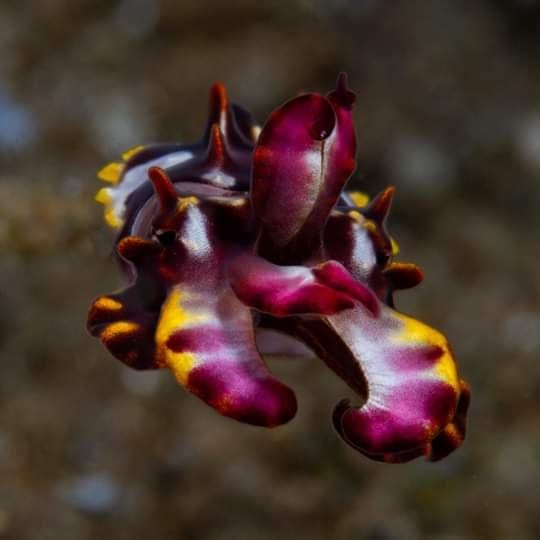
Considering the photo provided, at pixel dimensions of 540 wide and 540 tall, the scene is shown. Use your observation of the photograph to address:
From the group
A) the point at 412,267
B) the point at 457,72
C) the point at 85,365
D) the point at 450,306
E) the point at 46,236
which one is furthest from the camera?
the point at 457,72

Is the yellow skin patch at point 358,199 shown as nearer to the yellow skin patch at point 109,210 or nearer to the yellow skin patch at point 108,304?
the yellow skin patch at point 109,210

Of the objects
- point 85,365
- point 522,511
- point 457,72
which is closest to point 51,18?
point 85,365

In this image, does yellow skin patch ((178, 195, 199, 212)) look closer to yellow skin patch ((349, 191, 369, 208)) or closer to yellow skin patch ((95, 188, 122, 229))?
yellow skin patch ((95, 188, 122, 229))

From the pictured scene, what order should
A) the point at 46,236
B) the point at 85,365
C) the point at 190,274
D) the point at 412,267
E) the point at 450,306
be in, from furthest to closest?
the point at 450,306
the point at 85,365
the point at 46,236
the point at 412,267
the point at 190,274

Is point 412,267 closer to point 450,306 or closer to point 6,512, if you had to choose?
point 6,512

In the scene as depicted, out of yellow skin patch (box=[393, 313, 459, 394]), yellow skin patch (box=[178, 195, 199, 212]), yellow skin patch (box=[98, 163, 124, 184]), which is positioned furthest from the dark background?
yellow skin patch (box=[393, 313, 459, 394])

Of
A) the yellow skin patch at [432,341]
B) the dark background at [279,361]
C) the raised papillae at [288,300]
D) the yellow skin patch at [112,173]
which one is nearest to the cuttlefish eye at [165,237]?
the raised papillae at [288,300]

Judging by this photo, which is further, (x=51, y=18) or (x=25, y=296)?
(x=51, y=18)

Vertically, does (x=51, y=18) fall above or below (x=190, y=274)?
Result: below
